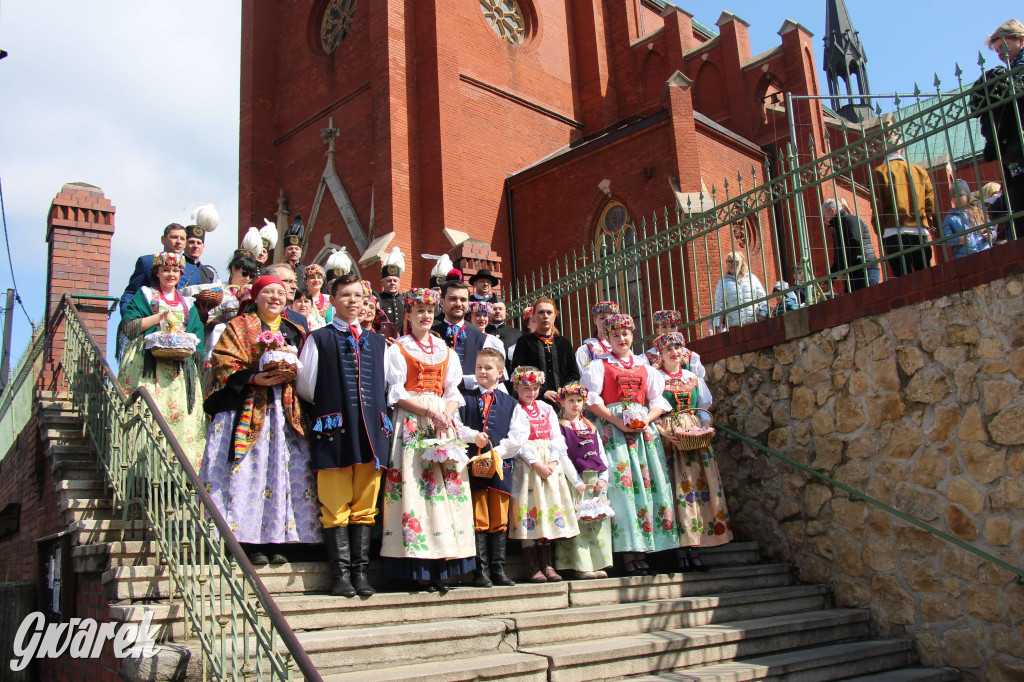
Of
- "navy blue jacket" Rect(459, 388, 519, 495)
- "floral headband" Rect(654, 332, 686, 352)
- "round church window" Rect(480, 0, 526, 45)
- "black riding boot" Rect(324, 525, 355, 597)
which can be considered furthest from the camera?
"round church window" Rect(480, 0, 526, 45)

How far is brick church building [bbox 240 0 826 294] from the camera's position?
17.8 m

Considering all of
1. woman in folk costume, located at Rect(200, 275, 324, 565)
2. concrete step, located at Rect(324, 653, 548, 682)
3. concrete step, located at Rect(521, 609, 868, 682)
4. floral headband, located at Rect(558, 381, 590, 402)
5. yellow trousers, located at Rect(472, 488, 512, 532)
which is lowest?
concrete step, located at Rect(521, 609, 868, 682)

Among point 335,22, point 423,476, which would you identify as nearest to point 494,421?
point 423,476

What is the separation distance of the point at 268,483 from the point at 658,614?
2.76 meters

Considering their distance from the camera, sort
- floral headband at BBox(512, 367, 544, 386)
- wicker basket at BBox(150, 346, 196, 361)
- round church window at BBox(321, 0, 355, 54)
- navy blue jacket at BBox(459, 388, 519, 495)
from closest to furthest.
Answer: navy blue jacket at BBox(459, 388, 519, 495)
wicker basket at BBox(150, 346, 196, 361)
floral headband at BBox(512, 367, 544, 386)
round church window at BBox(321, 0, 355, 54)

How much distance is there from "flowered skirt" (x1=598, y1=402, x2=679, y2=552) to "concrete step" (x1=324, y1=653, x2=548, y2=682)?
1957mm

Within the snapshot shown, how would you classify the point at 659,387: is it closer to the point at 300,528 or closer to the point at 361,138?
the point at 300,528

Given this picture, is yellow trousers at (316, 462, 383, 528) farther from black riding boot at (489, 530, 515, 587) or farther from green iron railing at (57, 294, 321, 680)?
black riding boot at (489, 530, 515, 587)

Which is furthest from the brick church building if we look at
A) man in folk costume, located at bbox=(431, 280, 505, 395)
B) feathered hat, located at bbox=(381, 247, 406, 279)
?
man in folk costume, located at bbox=(431, 280, 505, 395)

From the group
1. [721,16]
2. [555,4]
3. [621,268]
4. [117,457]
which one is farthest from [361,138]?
[117,457]

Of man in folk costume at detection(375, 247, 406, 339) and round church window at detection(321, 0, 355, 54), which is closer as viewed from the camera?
man in folk costume at detection(375, 247, 406, 339)

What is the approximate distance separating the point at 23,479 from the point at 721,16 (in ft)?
65.9

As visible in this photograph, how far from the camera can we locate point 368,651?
4465 millimetres

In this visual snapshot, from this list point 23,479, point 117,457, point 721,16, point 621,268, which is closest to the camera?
point 117,457
